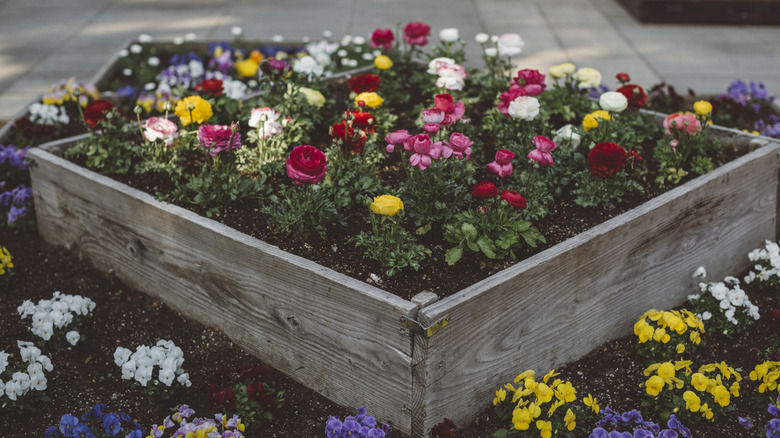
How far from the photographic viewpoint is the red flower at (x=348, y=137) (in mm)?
3008

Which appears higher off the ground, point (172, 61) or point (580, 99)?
point (580, 99)

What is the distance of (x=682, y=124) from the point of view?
10.9 feet

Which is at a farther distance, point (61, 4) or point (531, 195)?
point (61, 4)

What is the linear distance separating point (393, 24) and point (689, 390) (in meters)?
4.72

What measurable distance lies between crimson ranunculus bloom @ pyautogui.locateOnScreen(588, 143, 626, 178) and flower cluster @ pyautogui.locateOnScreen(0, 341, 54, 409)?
208 centimetres

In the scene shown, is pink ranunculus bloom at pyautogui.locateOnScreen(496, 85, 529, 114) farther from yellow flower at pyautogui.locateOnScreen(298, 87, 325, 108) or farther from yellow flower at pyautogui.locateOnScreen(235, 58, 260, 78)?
yellow flower at pyautogui.locateOnScreen(235, 58, 260, 78)

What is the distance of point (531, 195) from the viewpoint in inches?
115

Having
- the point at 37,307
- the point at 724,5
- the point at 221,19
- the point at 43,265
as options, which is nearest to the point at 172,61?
the point at 221,19

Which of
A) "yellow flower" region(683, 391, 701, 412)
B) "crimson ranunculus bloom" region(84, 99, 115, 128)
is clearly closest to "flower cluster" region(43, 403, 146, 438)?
"crimson ranunculus bloom" region(84, 99, 115, 128)

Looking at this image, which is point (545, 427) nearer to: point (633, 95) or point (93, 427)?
A: point (93, 427)

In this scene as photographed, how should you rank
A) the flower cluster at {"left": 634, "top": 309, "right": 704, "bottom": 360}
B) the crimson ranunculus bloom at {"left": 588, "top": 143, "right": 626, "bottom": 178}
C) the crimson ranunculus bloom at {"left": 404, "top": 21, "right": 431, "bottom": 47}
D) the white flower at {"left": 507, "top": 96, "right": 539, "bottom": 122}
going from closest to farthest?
the flower cluster at {"left": 634, "top": 309, "right": 704, "bottom": 360}, the crimson ranunculus bloom at {"left": 588, "top": 143, "right": 626, "bottom": 178}, the white flower at {"left": 507, "top": 96, "right": 539, "bottom": 122}, the crimson ranunculus bloom at {"left": 404, "top": 21, "right": 431, "bottom": 47}

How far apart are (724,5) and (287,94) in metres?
5.00

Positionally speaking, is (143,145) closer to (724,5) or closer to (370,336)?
(370,336)

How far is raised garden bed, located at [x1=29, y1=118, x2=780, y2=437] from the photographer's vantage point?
2.35 metres
